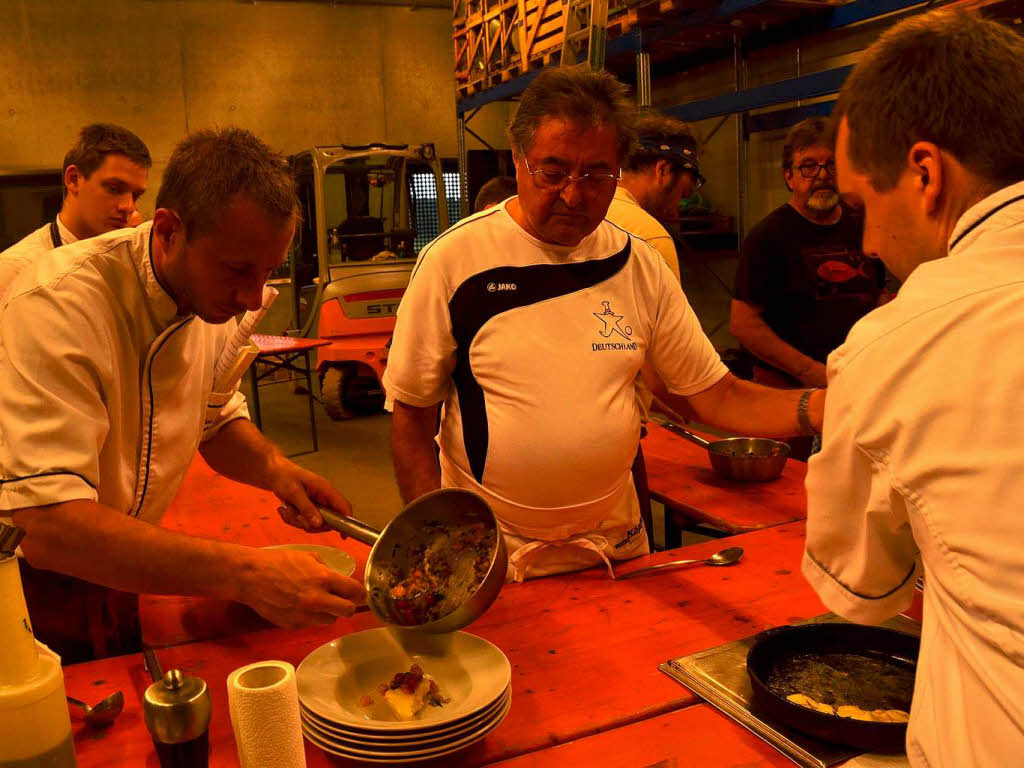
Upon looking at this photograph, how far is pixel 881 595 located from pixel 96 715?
3.56 feet

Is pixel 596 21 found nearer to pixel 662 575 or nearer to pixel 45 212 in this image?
pixel 662 575

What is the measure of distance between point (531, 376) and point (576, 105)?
577mm

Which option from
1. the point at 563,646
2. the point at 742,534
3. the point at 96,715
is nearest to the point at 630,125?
the point at 742,534

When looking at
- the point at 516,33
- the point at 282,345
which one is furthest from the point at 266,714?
the point at 516,33

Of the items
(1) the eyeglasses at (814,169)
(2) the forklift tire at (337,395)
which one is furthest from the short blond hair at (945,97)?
(2) the forklift tire at (337,395)

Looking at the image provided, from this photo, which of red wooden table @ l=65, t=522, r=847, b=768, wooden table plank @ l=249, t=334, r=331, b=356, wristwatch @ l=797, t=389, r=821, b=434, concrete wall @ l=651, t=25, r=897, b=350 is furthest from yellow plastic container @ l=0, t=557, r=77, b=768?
concrete wall @ l=651, t=25, r=897, b=350

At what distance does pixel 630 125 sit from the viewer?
1.90 meters

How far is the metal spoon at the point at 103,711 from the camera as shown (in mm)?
1233

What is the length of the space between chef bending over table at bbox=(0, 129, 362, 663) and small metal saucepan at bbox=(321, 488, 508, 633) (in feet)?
0.25

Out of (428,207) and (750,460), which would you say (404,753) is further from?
(428,207)

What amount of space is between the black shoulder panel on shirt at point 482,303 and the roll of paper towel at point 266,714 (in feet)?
3.00

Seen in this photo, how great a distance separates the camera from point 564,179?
5.99 feet

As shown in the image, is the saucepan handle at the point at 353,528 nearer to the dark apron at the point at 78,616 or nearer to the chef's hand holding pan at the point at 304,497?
the chef's hand holding pan at the point at 304,497

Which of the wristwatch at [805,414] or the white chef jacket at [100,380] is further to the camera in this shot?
the wristwatch at [805,414]
